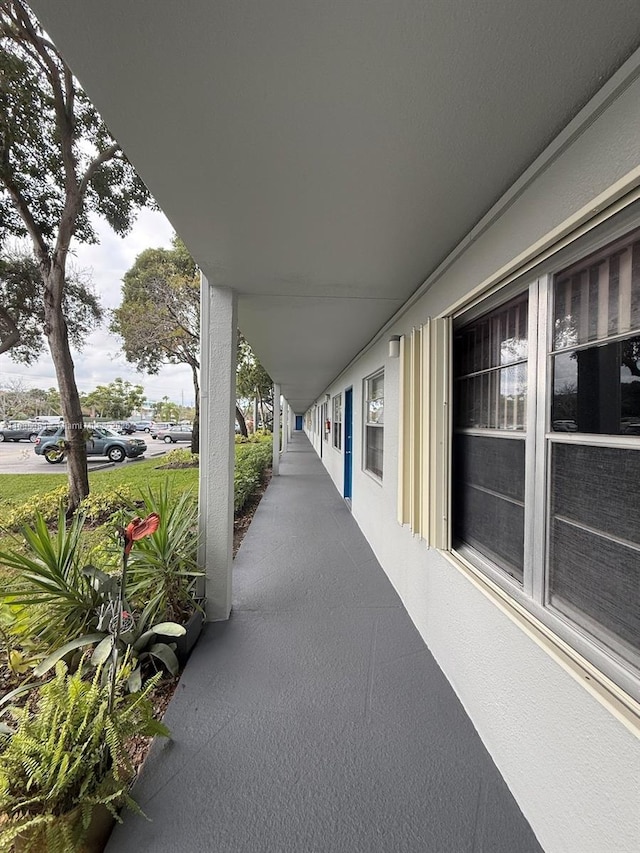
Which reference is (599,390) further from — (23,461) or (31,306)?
(23,461)

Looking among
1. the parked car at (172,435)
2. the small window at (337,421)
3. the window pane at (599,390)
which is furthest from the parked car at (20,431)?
the parked car at (172,435)

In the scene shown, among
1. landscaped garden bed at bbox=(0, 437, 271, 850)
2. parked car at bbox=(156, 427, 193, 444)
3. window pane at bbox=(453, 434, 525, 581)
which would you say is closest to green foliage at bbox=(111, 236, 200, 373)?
parked car at bbox=(156, 427, 193, 444)

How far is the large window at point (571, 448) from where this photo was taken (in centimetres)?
117

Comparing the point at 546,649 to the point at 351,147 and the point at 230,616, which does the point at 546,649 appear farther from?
the point at 230,616

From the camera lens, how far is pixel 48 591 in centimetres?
220

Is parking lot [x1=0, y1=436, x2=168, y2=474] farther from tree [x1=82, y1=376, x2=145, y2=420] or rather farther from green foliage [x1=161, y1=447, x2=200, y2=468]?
green foliage [x1=161, y1=447, x2=200, y2=468]

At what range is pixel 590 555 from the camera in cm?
132

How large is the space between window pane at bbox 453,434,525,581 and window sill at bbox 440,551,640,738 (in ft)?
0.47

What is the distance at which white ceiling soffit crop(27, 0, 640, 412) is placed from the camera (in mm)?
933

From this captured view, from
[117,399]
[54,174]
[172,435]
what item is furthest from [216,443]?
[172,435]

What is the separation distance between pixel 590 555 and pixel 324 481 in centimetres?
797

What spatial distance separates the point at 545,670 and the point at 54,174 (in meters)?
7.57

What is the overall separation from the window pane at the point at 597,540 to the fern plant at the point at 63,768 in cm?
187

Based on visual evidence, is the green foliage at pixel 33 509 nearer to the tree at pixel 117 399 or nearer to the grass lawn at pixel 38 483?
the grass lawn at pixel 38 483
